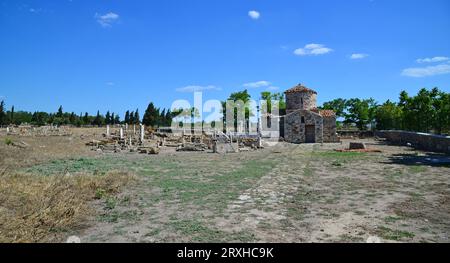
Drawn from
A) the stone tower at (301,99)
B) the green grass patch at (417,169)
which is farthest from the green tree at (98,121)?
the green grass patch at (417,169)

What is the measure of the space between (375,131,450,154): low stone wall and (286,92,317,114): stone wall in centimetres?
1085

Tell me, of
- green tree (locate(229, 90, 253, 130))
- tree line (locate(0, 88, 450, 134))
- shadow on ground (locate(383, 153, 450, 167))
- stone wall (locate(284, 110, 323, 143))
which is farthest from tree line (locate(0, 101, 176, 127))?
shadow on ground (locate(383, 153, 450, 167))

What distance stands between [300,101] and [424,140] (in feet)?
63.6

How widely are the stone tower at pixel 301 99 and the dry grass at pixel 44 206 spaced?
38098 millimetres

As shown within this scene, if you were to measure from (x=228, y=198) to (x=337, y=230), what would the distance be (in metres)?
3.62

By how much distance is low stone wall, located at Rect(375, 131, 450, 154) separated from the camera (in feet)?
77.5

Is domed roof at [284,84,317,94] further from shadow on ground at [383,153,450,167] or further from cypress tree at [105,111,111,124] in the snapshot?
cypress tree at [105,111,111,124]

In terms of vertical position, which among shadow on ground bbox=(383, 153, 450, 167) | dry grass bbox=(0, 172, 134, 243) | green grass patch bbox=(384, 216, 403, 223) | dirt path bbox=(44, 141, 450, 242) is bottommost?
dirt path bbox=(44, 141, 450, 242)

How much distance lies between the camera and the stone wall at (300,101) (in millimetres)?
45719

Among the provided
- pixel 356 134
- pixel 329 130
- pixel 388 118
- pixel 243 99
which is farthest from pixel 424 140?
pixel 243 99

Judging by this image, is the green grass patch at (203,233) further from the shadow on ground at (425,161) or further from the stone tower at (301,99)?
the stone tower at (301,99)

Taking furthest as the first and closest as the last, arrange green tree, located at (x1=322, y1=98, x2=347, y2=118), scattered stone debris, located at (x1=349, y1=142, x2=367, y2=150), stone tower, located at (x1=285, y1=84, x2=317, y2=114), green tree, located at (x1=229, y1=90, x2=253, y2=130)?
green tree, located at (x1=322, y1=98, x2=347, y2=118)
green tree, located at (x1=229, y1=90, x2=253, y2=130)
stone tower, located at (x1=285, y1=84, x2=317, y2=114)
scattered stone debris, located at (x1=349, y1=142, x2=367, y2=150)
